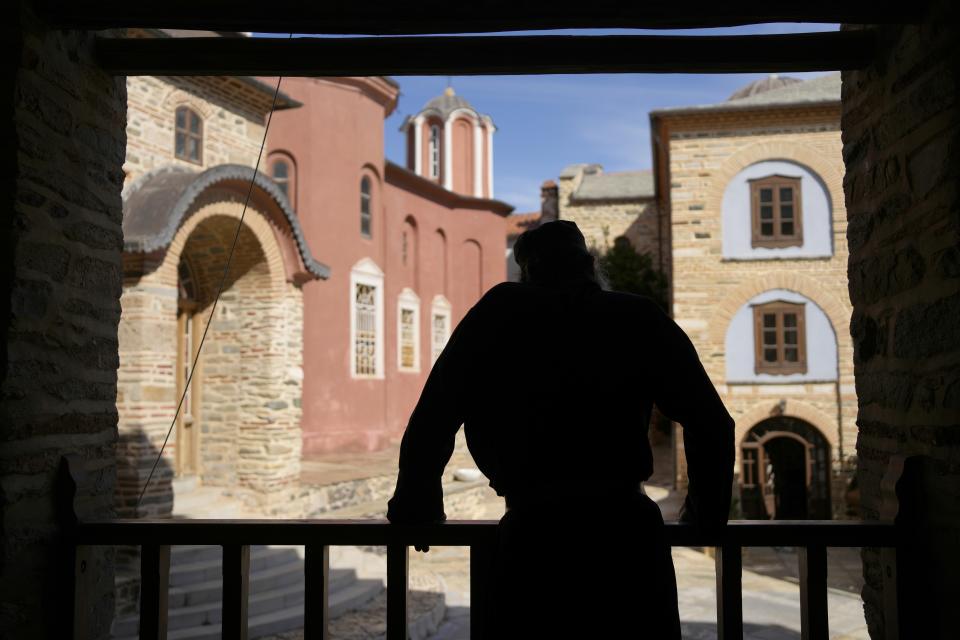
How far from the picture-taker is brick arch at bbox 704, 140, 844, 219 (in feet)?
51.1

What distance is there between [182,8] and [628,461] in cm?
205

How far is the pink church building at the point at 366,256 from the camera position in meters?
16.3

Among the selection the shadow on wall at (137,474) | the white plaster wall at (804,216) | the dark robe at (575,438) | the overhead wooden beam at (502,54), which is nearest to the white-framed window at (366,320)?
the white plaster wall at (804,216)

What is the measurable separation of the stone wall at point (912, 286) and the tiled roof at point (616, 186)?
2056 centimetres

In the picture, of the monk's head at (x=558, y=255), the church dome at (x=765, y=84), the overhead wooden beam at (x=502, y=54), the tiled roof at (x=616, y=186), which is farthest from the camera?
the church dome at (x=765, y=84)

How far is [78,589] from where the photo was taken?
2.59 meters

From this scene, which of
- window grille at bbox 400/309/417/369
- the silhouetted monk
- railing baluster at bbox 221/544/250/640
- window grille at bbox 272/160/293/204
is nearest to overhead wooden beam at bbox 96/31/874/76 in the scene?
the silhouetted monk

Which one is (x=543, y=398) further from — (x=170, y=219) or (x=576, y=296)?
(x=170, y=219)

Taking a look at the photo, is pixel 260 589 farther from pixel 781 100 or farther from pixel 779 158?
pixel 781 100

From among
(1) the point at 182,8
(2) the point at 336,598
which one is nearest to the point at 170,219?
(2) the point at 336,598

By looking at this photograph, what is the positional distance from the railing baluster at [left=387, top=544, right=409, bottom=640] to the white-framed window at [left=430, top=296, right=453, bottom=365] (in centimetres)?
1884

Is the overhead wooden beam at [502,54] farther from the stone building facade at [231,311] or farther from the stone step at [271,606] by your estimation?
the stone building facade at [231,311]

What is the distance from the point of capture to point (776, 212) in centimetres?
1580

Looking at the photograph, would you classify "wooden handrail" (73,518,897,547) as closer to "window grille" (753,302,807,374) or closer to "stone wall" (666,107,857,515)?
"stone wall" (666,107,857,515)
